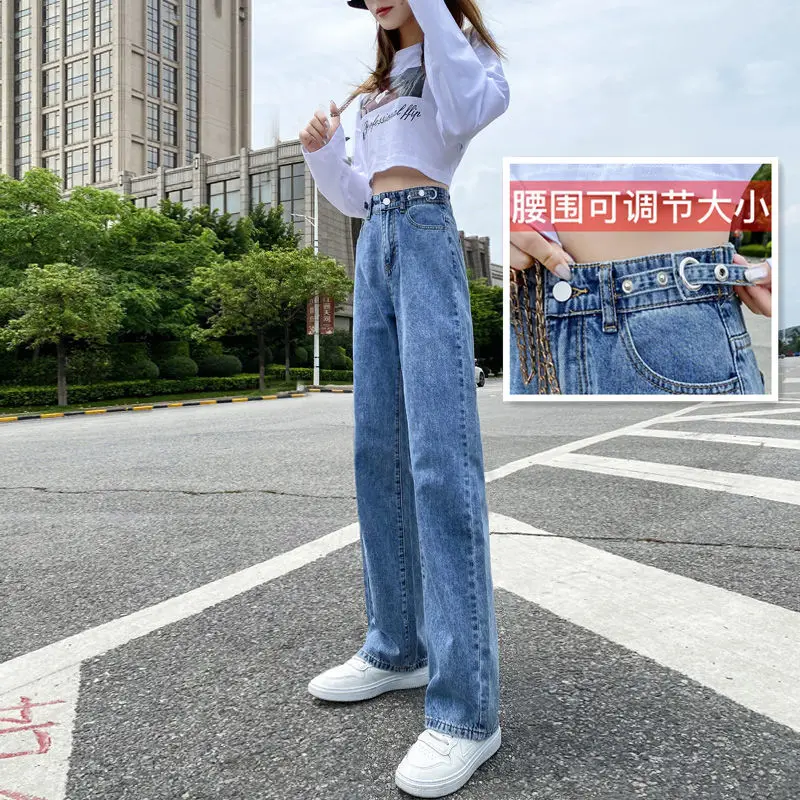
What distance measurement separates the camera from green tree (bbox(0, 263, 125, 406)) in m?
20.4

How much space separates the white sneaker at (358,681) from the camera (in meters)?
2.04

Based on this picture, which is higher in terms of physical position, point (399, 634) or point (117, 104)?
point (117, 104)

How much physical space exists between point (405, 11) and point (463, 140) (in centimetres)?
37

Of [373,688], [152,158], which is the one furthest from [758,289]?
[152,158]

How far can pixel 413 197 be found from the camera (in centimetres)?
187

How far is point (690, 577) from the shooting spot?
316cm

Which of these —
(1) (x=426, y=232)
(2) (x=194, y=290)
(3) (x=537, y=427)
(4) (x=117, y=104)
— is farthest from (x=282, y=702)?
(4) (x=117, y=104)

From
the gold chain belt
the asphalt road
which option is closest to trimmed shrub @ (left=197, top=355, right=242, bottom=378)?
the gold chain belt

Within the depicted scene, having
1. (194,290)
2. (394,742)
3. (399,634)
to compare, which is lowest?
(394,742)

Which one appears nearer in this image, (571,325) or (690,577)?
(690,577)

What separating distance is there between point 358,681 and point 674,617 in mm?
1202

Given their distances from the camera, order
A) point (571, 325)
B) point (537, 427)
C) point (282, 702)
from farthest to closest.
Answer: point (537, 427), point (571, 325), point (282, 702)

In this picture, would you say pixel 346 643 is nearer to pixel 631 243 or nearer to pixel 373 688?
pixel 373 688

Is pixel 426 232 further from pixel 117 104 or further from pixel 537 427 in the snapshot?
pixel 117 104
